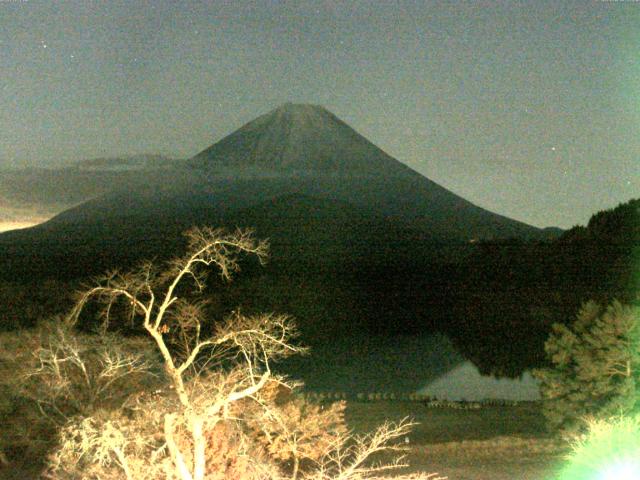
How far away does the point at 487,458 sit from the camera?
1088 cm

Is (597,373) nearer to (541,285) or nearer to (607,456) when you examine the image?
(607,456)

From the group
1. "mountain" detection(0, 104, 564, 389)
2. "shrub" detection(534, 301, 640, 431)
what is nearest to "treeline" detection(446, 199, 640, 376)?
"mountain" detection(0, 104, 564, 389)

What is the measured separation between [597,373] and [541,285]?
114 ft

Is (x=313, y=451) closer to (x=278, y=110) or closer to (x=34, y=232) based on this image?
(x=34, y=232)

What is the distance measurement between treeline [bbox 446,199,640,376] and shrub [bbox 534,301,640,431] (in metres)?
18.0

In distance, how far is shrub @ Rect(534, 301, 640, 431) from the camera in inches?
482

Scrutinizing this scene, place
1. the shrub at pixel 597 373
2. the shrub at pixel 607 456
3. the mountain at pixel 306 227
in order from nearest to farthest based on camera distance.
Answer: the shrub at pixel 607 456 < the shrub at pixel 597 373 < the mountain at pixel 306 227

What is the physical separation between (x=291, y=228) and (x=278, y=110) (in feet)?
150

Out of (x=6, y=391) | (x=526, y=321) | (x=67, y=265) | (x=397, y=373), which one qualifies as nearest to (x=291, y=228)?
(x=67, y=265)

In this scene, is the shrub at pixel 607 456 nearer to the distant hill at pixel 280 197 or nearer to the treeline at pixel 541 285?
the treeline at pixel 541 285

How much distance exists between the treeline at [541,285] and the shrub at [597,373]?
58.9 ft

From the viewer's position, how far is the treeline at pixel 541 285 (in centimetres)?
3741

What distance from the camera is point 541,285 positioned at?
151 feet

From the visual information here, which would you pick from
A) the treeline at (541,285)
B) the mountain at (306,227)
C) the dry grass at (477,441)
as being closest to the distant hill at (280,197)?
the mountain at (306,227)
